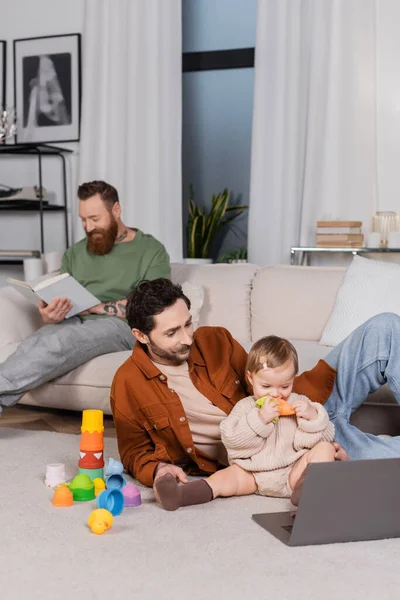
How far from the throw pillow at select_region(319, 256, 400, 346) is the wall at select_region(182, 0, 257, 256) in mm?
1861

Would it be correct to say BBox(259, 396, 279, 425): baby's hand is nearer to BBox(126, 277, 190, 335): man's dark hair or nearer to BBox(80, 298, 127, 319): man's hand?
BBox(126, 277, 190, 335): man's dark hair

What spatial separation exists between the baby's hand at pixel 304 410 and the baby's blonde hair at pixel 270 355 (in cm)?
10

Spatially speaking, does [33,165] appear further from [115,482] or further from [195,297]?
[115,482]

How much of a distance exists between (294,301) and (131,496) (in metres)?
1.65

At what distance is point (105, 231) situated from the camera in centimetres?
363

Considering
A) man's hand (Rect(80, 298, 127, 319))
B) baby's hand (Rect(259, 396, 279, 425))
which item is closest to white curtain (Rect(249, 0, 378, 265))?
man's hand (Rect(80, 298, 127, 319))

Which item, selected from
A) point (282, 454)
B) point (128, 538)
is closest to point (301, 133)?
point (282, 454)

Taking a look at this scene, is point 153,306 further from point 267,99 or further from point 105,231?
point 267,99

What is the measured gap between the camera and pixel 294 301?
3789 millimetres

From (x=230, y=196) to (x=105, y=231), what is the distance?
1943 millimetres

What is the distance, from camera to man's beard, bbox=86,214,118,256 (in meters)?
3.63

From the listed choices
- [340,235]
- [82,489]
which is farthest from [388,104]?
[82,489]

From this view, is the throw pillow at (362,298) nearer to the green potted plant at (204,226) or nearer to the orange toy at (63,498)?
the orange toy at (63,498)

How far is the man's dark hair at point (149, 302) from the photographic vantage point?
2461 mm
